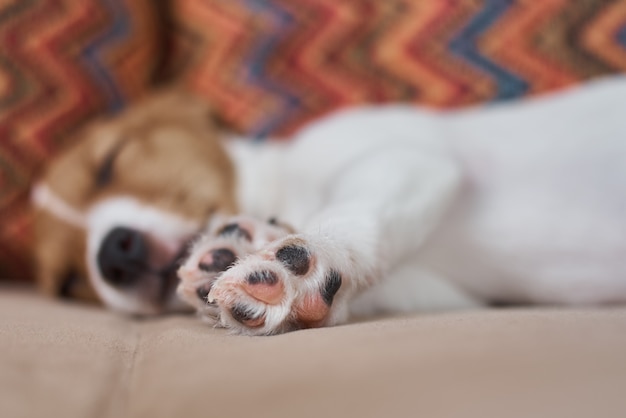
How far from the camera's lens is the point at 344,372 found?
25.9 inches

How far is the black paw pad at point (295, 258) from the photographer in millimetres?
875

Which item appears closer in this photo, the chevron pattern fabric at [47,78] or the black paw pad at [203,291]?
the black paw pad at [203,291]

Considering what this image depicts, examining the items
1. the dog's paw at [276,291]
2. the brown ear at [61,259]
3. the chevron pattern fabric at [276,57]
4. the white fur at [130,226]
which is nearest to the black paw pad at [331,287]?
the dog's paw at [276,291]

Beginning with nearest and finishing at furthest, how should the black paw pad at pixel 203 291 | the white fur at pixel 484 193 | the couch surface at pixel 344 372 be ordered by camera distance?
1. the couch surface at pixel 344 372
2. the black paw pad at pixel 203 291
3. the white fur at pixel 484 193

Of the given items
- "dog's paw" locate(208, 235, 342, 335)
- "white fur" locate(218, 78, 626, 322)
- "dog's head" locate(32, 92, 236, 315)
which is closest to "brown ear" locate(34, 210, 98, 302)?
"dog's head" locate(32, 92, 236, 315)

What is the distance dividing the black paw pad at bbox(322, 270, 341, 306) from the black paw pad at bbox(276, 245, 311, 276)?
4cm

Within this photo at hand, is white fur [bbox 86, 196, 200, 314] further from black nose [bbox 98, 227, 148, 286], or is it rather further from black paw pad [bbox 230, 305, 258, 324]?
black paw pad [bbox 230, 305, 258, 324]

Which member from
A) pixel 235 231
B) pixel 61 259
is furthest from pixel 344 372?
pixel 61 259

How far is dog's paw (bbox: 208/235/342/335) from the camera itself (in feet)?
2.81

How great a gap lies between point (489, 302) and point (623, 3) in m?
0.84

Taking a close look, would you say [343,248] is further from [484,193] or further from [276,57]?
[276,57]

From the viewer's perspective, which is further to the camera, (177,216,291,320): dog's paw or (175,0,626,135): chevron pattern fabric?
(175,0,626,135): chevron pattern fabric

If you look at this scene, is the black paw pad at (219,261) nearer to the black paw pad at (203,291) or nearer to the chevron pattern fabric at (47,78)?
the black paw pad at (203,291)

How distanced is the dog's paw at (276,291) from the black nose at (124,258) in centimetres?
46
